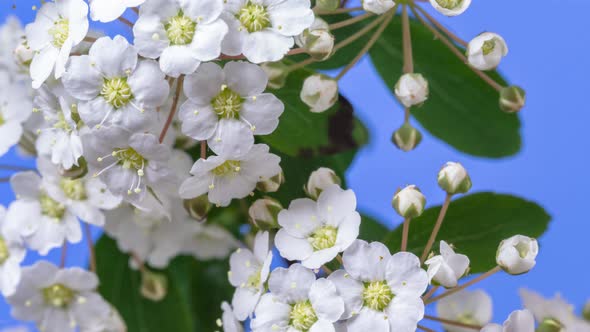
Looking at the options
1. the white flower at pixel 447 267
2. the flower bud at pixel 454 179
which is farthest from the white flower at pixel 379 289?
the flower bud at pixel 454 179

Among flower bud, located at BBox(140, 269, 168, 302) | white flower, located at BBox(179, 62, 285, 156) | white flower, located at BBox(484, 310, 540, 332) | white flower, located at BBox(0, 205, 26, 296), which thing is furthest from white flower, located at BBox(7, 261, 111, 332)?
white flower, located at BBox(484, 310, 540, 332)

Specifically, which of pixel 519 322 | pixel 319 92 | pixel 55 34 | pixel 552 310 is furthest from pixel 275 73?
pixel 552 310

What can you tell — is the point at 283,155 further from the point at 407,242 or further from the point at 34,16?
the point at 34,16

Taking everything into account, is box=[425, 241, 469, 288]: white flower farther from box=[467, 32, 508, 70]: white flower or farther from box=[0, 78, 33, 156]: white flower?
box=[0, 78, 33, 156]: white flower

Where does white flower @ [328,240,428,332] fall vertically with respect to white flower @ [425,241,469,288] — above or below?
below

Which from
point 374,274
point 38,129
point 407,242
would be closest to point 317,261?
point 374,274

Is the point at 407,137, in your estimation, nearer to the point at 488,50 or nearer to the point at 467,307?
the point at 488,50
